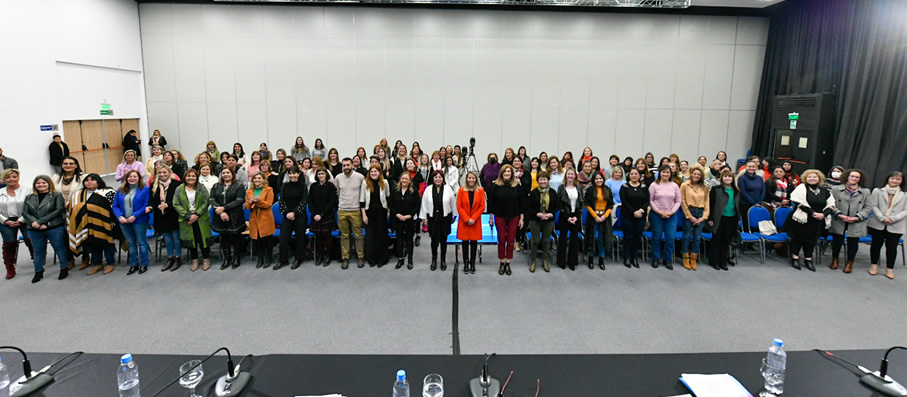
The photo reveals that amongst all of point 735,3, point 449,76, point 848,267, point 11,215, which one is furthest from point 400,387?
point 735,3

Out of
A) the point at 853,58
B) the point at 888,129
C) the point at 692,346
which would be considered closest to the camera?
the point at 692,346

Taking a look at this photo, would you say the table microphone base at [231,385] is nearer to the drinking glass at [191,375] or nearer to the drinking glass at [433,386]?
the drinking glass at [191,375]

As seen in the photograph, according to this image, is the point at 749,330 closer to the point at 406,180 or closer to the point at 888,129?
the point at 406,180

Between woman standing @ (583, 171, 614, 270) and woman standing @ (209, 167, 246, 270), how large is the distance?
4747 millimetres

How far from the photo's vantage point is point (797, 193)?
6.68m

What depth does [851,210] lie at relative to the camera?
21.3ft

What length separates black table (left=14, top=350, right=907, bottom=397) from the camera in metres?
2.45

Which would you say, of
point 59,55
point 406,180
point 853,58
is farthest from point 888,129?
point 59,55

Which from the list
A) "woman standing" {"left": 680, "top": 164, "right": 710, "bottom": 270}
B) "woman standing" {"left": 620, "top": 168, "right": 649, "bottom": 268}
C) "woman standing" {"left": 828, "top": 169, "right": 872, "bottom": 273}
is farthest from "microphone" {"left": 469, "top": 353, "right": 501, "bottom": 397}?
"woman standing" {"left": 828, "top": 169, "right": 872, "bottom": 273}

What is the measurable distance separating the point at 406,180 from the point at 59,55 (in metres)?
9.10

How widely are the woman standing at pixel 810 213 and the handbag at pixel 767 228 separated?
22 cm

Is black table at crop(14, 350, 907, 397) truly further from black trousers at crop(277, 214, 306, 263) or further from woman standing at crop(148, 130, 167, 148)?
woman standing at crop(148, 130, 167, 148)

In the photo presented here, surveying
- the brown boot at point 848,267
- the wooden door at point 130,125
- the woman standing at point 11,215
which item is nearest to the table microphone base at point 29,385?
the woman standing at point 11,215

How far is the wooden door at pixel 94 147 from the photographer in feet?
36.8
